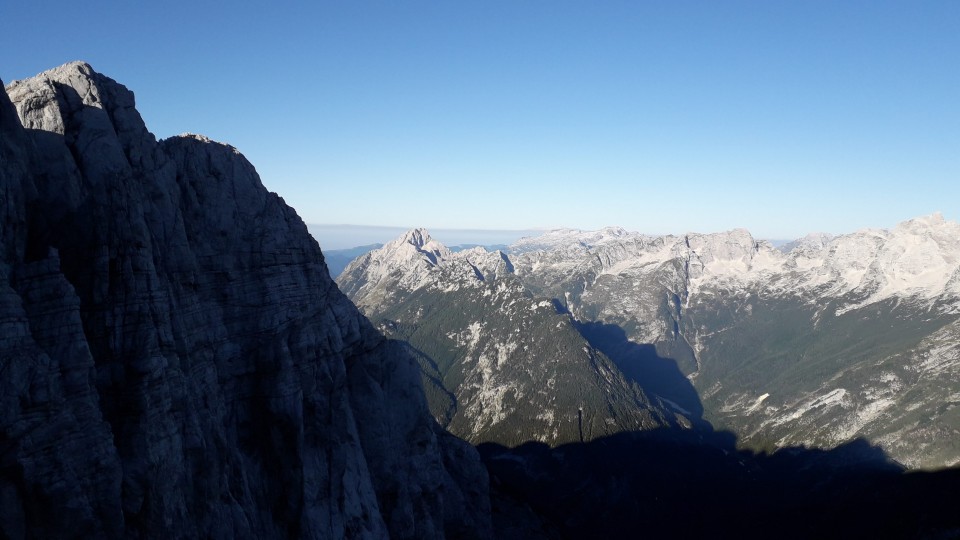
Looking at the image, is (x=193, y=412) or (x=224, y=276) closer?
(x=193, y=412)

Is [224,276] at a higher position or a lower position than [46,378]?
higher

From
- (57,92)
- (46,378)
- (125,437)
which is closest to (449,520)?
(125,437)

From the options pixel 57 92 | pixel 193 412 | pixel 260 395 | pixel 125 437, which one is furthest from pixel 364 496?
pixel 57 92

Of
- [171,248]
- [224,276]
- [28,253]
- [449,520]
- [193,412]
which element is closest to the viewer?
[28,253]

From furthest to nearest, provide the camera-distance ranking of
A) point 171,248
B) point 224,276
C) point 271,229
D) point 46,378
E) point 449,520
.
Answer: point 449,520
point 271,229
point 224,276
point 171,248
point 46,378

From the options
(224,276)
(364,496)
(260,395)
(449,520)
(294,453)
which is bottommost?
(449,520)

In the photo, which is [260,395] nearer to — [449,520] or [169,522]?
[169,522]
